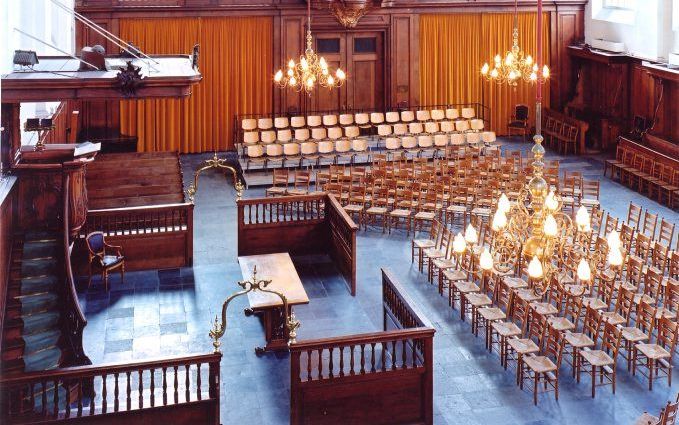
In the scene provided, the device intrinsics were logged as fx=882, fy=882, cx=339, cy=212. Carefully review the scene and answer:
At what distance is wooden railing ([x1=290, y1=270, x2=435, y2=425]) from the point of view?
30.2 feet

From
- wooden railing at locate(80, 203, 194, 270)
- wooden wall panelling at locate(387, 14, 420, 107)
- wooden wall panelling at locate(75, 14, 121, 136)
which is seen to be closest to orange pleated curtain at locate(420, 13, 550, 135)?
wooden wall panelling at locate(387, 14, 420, 107)

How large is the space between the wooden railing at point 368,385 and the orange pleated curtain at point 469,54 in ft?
52.7

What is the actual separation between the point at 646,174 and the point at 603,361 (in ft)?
33.4

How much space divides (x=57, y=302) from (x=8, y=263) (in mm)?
732

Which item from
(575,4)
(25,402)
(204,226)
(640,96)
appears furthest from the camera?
(575,4)

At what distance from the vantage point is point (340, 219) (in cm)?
1403

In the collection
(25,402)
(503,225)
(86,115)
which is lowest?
(25,402)

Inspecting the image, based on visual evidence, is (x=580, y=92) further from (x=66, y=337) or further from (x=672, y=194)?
(x=66, y=337)

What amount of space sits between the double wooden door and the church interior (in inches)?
2.4

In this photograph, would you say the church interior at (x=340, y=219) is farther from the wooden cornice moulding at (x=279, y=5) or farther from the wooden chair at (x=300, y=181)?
the wooden chair at (x=300, y=181)

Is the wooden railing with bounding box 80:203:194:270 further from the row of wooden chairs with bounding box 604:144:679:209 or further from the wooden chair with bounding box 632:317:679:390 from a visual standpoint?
the row of wooden chairs with bounding box 604:144:679:209

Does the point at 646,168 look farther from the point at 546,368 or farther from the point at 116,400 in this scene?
the point at 116,400

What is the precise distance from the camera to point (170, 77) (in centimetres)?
1112

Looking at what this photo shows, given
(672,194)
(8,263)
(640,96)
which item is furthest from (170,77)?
(640,96)
